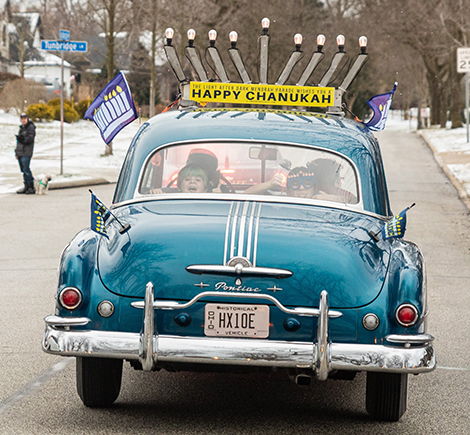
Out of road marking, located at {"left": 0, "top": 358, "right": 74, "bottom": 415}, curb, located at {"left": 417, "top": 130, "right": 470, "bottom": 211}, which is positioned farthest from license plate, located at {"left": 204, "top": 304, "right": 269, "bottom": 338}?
curb, located at {"left": 417, "top": 130, "right": 470, "bottom": 211}

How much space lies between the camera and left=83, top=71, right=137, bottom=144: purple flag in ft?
20.3

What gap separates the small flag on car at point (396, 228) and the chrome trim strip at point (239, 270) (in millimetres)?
759

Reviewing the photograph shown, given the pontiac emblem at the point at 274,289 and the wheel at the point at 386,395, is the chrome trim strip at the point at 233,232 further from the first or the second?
the wheel at the point at 386,395

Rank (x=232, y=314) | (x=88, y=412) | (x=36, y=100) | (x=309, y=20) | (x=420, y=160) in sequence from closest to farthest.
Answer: (x=232, y=314) < (x=88, y=412) < (x=420, y=160) < (x=36, y=100) < (x=309, y=20)

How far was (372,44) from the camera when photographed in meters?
57.5

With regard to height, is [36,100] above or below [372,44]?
below

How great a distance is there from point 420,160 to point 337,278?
2541cm

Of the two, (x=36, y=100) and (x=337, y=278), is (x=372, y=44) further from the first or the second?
(x=337, y=278)

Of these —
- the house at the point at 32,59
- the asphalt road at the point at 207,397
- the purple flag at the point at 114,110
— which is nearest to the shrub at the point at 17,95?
the house at the point at 32,59

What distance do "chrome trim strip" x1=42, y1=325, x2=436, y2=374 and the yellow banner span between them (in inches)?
128

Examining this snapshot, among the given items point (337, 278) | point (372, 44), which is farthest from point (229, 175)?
point (372, 44)

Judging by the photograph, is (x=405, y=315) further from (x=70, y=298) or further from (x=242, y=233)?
(x=70, y=298)

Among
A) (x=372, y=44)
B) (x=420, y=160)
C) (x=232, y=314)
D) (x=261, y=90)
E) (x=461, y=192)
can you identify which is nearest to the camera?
(x=232, y=314)

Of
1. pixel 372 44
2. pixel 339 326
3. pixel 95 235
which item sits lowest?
pixel 339 326
